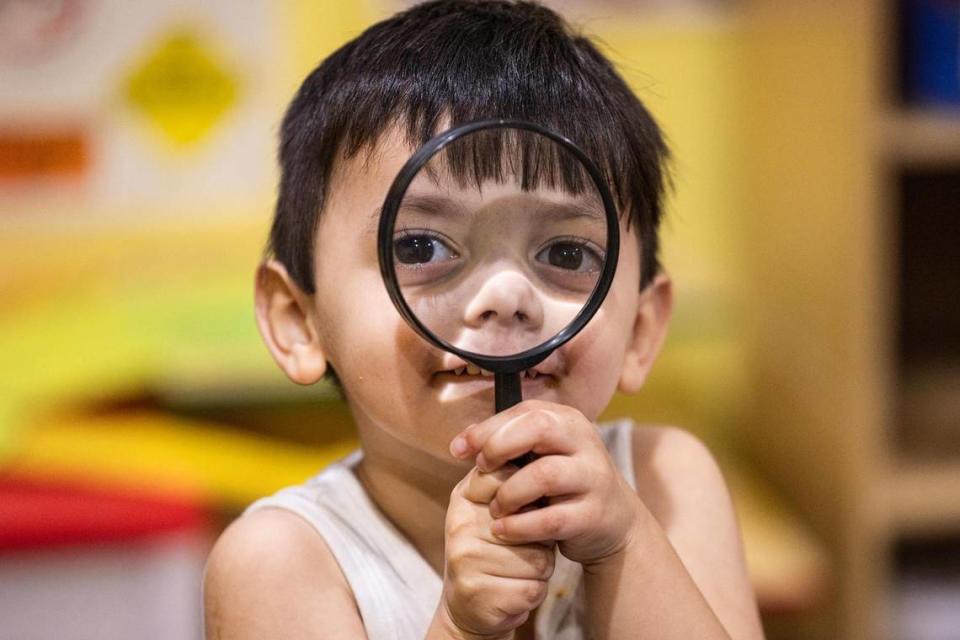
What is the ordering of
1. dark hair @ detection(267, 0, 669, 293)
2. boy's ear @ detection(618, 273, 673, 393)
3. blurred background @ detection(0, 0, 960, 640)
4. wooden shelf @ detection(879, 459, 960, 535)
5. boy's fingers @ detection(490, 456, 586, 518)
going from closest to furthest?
boy's fingers @ detection(490, 456, 586, 518), dark hair @ detection(267, 0, 669, 293), boy's ear @ detection(618, 273, 673, 393), blurred background @ detection(0, 0, 960, 640), wooden shelf @ detection(879, 459, 960, 535)

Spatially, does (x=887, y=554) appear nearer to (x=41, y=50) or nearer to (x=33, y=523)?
(x=33, y=523)

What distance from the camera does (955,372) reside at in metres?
2.28

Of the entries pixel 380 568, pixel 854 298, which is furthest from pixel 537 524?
pixel 854 298

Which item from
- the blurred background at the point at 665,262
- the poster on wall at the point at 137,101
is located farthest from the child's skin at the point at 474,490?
the poster on wall at the point at 137,101

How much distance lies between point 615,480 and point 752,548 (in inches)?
48.5

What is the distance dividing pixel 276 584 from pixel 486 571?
0.59ft

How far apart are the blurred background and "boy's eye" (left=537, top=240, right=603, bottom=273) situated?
110cm

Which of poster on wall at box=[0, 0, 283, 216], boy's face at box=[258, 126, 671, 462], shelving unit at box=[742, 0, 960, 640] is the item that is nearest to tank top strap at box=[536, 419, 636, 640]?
boy's face at box=[258, 126, 671, 462]

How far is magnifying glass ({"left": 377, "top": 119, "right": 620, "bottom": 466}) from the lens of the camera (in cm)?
71

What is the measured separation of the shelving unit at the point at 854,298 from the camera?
181cm

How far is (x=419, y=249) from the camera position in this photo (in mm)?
726

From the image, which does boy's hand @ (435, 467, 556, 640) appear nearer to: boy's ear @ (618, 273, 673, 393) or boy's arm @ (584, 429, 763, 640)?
boy's arm @ (584, 429, 763, 640)

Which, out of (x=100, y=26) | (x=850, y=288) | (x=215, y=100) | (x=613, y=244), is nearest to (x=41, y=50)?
(x=100, y=26)

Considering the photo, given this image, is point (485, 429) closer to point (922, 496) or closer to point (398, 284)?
point (398, 284)
